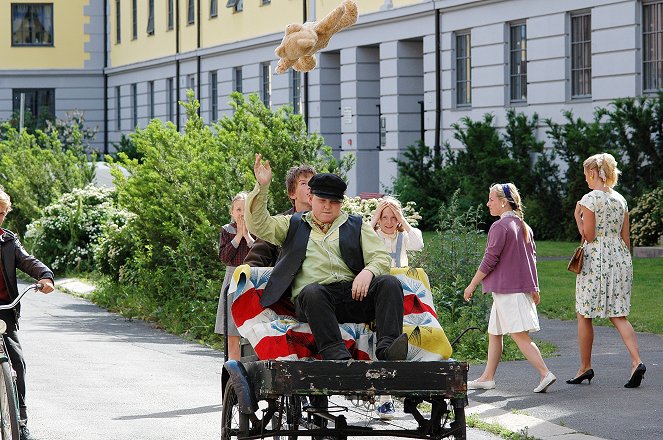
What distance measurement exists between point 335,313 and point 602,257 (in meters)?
4.30

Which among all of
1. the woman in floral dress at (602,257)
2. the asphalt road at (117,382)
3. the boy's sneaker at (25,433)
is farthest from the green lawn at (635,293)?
the boy's sneaker at (25,433)

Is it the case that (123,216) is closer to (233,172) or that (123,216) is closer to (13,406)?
(233,172)

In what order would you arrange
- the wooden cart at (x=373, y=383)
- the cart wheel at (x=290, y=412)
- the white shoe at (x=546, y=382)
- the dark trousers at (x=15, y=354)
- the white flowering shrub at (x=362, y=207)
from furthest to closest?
1. the white flowering shrub at (x=362, y=207)
2. the white shoe at (x=546, y=382)
3. the dark trousers at (x=15, y=354)
4. the cart wheel at (x=290, y=412)
5. the wooden cart at (x=373, y=383)

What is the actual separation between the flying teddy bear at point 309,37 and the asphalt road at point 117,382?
259cm

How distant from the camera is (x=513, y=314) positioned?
1149 centimetres

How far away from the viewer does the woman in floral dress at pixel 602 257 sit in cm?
1166

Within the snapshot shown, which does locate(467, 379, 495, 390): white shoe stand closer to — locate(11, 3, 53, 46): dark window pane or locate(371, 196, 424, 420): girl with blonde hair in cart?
locate(371, 196, 424, 420): girl with blonde hair in cart

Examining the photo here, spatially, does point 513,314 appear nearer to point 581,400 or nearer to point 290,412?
point 581,400

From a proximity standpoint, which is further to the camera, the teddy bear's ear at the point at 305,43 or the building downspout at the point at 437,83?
the building downspout at the point at 437,83

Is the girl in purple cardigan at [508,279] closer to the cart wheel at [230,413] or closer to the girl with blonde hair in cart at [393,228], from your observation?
the girl with blonde hair in cart at [393,228]

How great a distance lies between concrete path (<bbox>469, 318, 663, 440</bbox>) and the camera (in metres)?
9.68

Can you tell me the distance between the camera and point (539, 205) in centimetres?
2659

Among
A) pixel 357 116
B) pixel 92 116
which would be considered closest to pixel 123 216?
pixel 357 116

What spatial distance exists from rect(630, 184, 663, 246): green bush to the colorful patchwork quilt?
1491 cm
